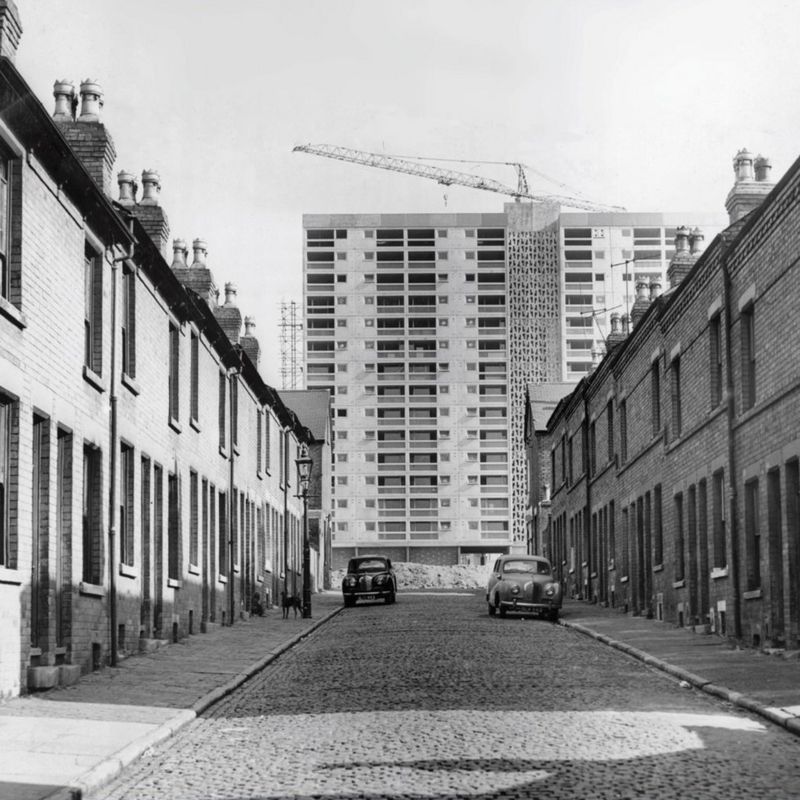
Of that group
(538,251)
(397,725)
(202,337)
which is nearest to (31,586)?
(397,725)

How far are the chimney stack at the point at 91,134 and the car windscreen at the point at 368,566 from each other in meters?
25.2

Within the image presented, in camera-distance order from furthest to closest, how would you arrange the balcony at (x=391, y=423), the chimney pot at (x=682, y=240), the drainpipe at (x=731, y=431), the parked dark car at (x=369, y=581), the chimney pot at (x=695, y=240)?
the balcony at (x=391, y=423) < the parked dark car at (x=369, y=581) < the chimney pot at (x=695, y=240) < the chimney pot at (x=682, y=240) < the drainpipe at (x=731, y=431)

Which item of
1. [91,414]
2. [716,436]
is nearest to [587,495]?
[716,436]

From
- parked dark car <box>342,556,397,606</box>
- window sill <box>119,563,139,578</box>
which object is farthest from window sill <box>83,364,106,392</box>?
parked dark car <box>342,556,397,606</box>

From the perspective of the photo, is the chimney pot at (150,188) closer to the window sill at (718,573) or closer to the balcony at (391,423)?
the window sill at (718,573)

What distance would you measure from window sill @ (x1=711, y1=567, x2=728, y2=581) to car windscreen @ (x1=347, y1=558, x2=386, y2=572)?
826 inches

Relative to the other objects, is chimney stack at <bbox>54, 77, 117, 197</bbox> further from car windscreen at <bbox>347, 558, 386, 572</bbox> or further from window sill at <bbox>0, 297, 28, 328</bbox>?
car windscreen at <bbox>347, 558, 386, 572</bbox>

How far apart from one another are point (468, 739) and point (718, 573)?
1400 centimetres

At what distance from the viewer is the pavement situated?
11.0 m

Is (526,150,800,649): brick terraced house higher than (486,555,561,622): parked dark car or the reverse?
higher

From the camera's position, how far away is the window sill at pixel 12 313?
15922 mm

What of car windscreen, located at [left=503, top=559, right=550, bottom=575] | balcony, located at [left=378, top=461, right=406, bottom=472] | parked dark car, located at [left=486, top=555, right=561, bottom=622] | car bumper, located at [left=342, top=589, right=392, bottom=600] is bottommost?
car bumper, located at [left=342, top=589, right=392, bottom=600]

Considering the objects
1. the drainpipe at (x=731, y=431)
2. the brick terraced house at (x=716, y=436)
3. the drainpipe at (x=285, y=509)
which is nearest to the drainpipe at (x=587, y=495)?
the brick terraced house at (x=716, y=436)

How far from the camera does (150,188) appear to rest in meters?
27.4
